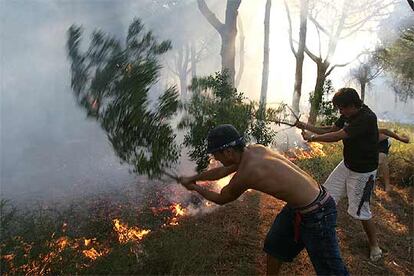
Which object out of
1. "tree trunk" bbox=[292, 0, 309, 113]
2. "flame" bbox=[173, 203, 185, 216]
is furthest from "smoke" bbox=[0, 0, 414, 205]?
"tree trunk" bbox=[292, 0, 309, 113]

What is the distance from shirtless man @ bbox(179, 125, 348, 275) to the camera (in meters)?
3.07

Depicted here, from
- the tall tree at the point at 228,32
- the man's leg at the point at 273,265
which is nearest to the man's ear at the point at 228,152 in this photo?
the man's leg at the point at 273,265

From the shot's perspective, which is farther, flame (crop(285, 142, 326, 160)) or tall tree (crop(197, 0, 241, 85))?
tall tree (crop(197, 0, 241, 85))

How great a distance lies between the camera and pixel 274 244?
3.62 meters

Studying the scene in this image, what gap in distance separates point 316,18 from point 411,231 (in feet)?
47.5

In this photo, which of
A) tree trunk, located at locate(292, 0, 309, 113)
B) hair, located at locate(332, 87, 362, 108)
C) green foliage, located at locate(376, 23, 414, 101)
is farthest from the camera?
green foliage, located at locate(376, 23, 414, 101)

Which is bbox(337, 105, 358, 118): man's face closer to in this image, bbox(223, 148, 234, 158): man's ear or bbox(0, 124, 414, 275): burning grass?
bbox(0, 124, 414, 275): burning grass

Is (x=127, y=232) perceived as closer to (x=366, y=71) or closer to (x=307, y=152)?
(x=307, y=152)

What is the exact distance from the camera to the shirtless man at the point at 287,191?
307 centimetres

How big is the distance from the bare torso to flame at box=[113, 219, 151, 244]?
243cm

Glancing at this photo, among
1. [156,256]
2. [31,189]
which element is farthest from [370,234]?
[31,189]

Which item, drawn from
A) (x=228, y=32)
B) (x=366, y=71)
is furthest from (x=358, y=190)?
(x=366, y=71)

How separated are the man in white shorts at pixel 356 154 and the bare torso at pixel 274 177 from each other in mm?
1387

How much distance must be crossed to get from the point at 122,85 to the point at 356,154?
2732 millimetres
